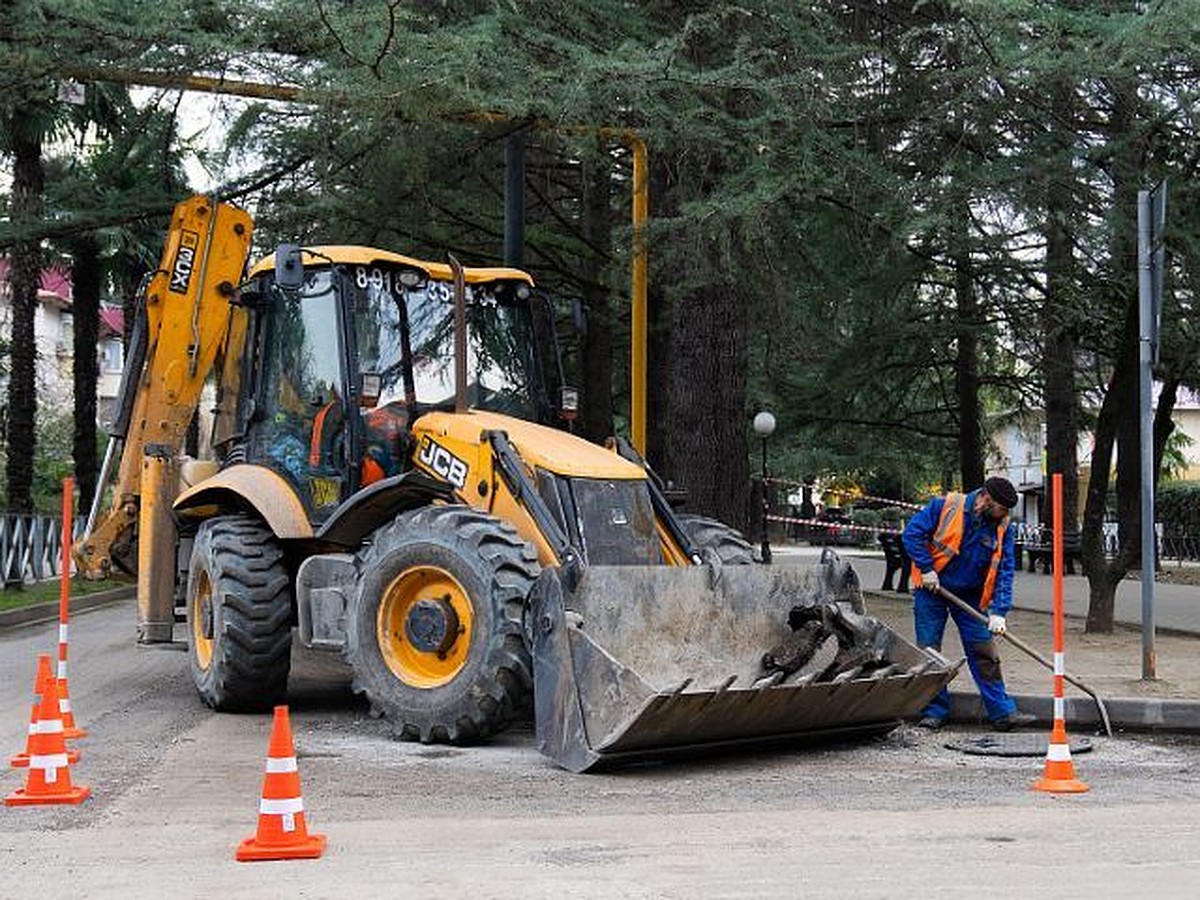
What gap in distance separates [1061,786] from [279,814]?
398 centimetres

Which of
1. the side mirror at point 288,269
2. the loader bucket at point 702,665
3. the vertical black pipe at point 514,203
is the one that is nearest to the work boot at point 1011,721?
the loader bucket at point 702,665

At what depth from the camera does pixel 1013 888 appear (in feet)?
18.6

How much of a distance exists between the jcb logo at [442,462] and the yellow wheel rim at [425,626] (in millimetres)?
790

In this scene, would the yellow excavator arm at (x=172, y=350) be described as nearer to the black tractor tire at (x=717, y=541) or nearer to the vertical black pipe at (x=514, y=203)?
the vertical black pipe at (x=514, y=203)

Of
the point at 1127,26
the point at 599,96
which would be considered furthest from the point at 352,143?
the point at 1127,26

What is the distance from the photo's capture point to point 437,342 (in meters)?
10.7

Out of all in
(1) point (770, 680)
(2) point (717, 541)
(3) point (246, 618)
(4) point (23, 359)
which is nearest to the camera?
(1) point (770, 680)

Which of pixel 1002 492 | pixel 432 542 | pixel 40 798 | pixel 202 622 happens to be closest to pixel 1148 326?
pixel 1002 492

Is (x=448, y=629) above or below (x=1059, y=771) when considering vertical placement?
above

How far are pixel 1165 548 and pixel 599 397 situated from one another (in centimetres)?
2630

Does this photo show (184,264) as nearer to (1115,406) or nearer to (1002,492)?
(1002,492)

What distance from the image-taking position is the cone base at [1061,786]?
301 inches

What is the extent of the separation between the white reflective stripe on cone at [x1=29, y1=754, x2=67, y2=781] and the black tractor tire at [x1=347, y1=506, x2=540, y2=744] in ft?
7.18

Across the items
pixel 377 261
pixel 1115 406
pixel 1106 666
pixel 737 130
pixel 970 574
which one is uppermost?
pixel 737 130
